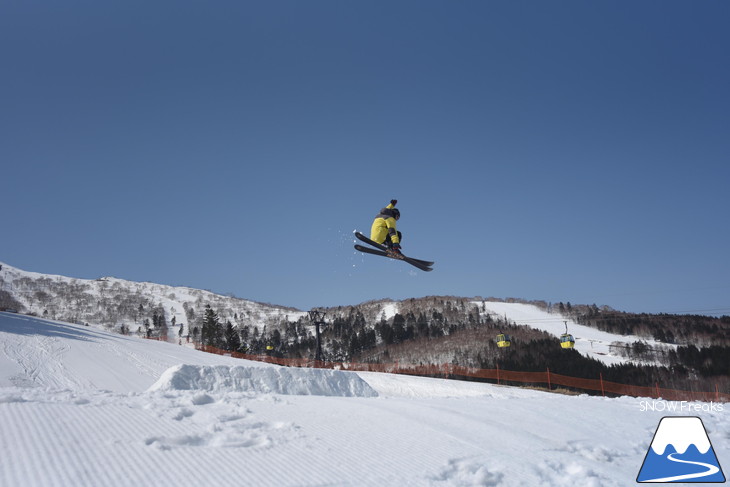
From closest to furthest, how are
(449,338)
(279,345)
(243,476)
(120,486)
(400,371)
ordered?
(120,486)
(243,476)
(400,371)
(449,338)
(279,345)

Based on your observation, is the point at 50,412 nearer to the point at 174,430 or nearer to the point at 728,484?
the point at 174,430

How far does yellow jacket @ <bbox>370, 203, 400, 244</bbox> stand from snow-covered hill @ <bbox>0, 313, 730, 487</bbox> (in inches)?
190

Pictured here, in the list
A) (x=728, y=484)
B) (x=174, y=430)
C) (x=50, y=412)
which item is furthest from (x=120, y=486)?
(x=728, y=484)

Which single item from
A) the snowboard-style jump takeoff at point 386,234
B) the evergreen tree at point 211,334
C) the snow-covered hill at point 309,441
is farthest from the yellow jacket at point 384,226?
the evergreen tree at point 211,334

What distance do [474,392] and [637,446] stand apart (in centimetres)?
2495

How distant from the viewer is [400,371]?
40.7 meters

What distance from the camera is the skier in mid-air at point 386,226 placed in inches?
516

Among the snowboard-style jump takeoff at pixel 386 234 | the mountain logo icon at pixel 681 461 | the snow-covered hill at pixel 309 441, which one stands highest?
the snowboard-style jump takeoff at pixel 386 234

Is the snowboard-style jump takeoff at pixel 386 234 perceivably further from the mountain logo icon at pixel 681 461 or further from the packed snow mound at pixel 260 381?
the mountain logo icon at pixel 681 461

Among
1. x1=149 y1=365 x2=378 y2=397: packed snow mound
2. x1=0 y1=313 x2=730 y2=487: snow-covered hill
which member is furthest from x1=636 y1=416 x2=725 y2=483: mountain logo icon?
x1=149 y1=365 x2=378 y2=397: packed snow mound

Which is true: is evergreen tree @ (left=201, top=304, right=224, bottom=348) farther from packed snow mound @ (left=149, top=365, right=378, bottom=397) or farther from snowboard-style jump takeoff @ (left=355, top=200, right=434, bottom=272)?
snowboard-style jump takeoff @ (left=355, top=200, right=434, bottom=272)

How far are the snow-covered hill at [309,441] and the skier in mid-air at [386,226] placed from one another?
4785 mm

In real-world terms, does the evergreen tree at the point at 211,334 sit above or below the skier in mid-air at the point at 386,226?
below

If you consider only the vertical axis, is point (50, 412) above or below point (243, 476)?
above
